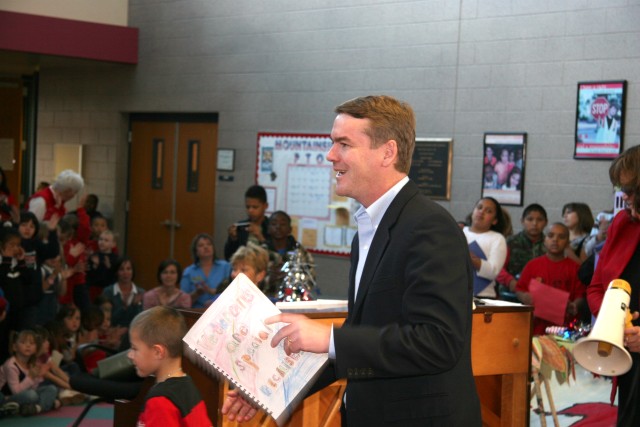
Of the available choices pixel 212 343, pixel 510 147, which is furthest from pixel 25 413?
pixel 510 147

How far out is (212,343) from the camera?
98.9 inches

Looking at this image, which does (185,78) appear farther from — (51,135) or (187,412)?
(187,412)

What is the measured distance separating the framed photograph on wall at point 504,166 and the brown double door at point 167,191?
13.0 feet

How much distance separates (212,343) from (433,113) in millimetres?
7081

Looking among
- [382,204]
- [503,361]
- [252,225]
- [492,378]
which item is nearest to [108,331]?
[252,225]

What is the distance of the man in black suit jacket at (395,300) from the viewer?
6.77 ft

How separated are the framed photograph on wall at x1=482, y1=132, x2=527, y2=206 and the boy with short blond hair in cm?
556

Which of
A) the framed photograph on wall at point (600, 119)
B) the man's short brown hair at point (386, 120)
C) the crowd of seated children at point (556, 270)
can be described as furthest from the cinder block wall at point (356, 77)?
the man's short brown hair at point (386, 120)

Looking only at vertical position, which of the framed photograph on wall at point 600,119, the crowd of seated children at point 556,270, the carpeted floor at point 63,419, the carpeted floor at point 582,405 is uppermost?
the framed photograph on wall at point 600,119

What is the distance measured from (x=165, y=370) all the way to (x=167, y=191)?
8784 millimetres

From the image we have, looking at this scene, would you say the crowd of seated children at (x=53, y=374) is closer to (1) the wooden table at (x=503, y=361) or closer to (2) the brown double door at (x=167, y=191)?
(1) the wooden table at (x=503, y=361)

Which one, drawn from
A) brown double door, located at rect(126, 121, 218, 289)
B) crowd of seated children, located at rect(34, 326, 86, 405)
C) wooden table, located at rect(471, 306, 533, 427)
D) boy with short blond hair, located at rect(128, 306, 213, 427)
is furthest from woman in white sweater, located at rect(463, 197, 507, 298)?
brown double door, located at rect(126, 121, 218, 289)

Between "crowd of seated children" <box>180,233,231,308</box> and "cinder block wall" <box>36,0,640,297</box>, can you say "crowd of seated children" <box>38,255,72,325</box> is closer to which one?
"crowd of seated children" <box>180,233,231,308</box>

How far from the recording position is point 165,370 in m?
3.52
